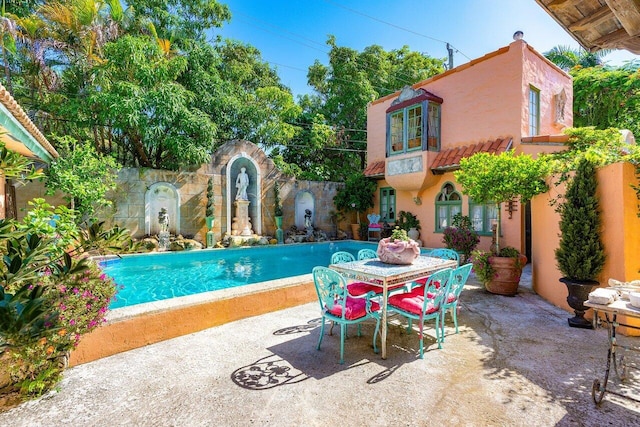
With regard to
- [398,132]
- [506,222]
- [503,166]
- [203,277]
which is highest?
[398,132]

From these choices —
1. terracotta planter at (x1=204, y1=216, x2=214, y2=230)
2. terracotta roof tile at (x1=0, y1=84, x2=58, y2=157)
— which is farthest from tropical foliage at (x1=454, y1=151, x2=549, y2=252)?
terracotta planter at (x1=204, y1=216, x2=214, y2=230)

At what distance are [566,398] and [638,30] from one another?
2565 mm

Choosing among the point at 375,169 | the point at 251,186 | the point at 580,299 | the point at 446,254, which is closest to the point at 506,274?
the point at 446,254

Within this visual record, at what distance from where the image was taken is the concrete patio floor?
2.23 metres

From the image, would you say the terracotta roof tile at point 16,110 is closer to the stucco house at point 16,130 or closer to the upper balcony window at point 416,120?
the stucco house at point 16,130

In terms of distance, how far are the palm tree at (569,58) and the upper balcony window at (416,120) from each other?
33.8 ft

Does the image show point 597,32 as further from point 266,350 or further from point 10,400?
point 10,400

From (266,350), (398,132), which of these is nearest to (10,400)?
(266,350)

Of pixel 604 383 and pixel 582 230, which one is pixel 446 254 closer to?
pixel 582 230

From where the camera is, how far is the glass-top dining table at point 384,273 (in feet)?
10.7

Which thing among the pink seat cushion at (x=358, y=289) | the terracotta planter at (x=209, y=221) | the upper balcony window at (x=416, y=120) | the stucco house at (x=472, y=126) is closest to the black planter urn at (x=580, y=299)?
the pink seat cushion at (x=358, y=289)

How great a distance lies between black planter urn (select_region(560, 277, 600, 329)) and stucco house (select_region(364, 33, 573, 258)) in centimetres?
537

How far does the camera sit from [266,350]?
3.29 m

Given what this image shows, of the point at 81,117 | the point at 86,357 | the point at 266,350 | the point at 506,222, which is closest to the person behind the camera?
the point at 86,357
